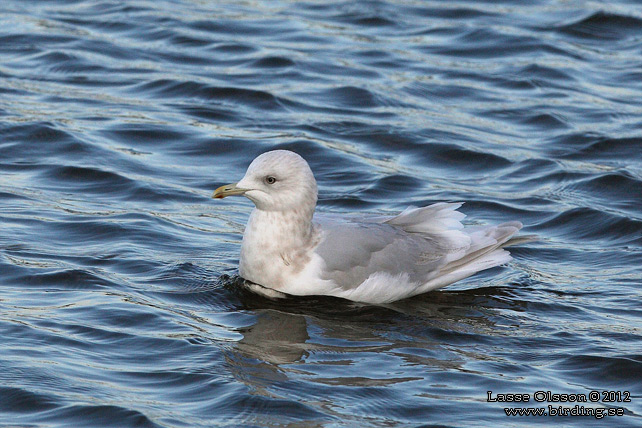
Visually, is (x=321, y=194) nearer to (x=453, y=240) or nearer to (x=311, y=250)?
(x=453, y=240)

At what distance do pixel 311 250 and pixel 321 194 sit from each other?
2.40 meters

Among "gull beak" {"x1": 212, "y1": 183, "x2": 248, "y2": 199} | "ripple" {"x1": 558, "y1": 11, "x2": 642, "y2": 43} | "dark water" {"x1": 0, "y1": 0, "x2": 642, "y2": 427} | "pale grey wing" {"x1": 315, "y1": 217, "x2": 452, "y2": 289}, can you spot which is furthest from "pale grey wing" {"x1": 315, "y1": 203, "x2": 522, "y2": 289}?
"ripple" {"x1": 558, "y1": 11, "x2": 642, "y2": 43}

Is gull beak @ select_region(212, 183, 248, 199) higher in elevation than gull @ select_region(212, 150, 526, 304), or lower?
higher

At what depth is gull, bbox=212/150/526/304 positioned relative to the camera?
309 inches

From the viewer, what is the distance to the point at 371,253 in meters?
7.97

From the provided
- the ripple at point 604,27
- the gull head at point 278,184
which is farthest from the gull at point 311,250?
the ripple at point 604,27

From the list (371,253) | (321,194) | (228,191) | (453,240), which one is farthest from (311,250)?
(321,194)

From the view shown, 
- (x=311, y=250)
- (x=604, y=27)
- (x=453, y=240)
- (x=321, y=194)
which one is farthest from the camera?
(x=604, y=27)

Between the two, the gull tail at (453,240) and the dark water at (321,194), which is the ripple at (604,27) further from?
the gull tail at (453,240)

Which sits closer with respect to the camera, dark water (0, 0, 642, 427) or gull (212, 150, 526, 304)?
dark water (0, 0, 642, 427)

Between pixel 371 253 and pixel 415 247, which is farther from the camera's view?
pixel 415 247

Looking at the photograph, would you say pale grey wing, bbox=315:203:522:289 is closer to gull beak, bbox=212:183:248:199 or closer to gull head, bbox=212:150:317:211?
gull head, bbox=212:150:317:211

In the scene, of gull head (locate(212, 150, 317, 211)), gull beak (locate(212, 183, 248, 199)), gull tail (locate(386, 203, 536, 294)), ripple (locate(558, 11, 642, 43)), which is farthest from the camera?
ripple (locate(558, 11, 642, 43))

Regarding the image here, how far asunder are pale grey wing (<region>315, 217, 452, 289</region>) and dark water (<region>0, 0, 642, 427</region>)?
0.74 ft
